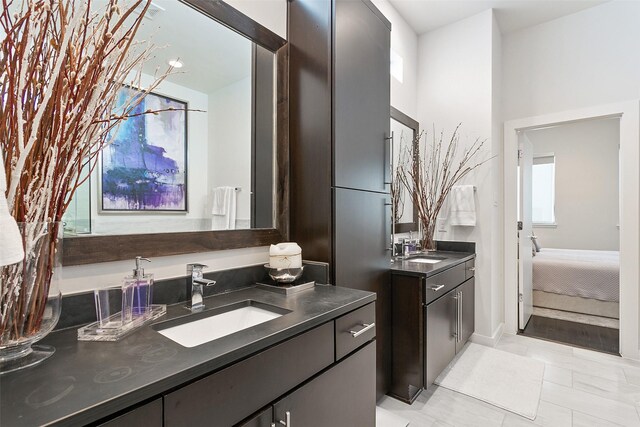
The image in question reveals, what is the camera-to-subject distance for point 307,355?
3.33ft

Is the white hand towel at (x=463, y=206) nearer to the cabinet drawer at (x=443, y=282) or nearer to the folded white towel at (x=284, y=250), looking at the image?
the cabinet drawer at (x=443, y=282)

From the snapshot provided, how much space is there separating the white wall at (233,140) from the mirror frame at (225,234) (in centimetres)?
13

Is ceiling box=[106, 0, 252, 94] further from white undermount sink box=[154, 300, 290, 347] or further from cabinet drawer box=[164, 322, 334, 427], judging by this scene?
cabinet drawer box=[164, 322, 334, 427]

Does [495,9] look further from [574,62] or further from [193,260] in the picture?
[193,260]

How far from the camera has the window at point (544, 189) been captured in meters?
5.80

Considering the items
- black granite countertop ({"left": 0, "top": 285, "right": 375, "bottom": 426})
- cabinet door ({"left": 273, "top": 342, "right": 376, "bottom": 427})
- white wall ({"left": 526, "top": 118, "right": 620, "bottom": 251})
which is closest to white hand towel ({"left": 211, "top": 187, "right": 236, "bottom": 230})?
black granite countertop ({"left": 0, "top": 285, "right": 375, "bottom": 426})

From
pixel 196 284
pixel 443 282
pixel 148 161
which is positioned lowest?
pixel 443 282

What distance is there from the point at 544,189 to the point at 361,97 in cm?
578

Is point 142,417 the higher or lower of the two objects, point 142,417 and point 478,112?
the lower

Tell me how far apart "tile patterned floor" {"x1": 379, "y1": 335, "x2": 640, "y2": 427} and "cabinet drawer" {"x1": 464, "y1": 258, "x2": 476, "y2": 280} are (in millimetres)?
856

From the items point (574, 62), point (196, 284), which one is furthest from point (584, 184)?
point (196, 284)

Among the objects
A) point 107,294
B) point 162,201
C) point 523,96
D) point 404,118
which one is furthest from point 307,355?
point 523,96

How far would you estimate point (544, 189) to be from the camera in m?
5.87

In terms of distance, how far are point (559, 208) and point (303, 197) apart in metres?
6.13
